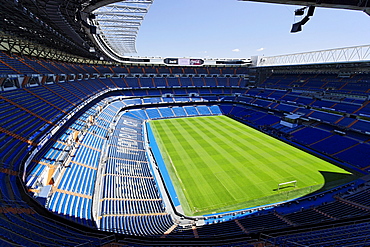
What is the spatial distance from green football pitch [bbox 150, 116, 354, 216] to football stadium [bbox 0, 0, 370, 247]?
15 centimetres

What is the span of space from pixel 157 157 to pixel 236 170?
9939 millimetres

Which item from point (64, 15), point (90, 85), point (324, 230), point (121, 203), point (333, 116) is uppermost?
point (64, 15)

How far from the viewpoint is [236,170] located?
21.9 m

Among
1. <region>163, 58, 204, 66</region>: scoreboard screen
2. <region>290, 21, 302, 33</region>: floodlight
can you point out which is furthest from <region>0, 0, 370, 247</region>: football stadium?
<region>163, 58, 204, 66</region>: scoreboard screen

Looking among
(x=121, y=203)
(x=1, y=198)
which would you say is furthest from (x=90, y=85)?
(x=1, y=198)

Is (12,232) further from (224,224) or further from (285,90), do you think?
(285,90)

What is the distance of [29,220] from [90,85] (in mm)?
35356

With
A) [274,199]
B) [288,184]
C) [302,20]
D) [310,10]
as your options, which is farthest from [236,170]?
[310,10]

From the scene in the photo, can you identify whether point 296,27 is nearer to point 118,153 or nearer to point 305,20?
point 305,20

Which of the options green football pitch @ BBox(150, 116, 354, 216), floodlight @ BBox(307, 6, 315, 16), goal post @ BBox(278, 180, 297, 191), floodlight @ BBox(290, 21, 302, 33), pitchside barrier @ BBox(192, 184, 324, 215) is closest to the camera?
floodlight @ BBox(307, 6, 315, 16)

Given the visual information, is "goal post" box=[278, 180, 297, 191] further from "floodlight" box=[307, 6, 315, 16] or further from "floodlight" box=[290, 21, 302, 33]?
"floodlight" box=[307, 6, 315, 16]

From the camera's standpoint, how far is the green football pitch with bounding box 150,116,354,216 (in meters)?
17.4

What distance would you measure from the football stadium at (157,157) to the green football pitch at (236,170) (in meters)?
0.15

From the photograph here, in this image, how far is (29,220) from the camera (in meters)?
7.03
